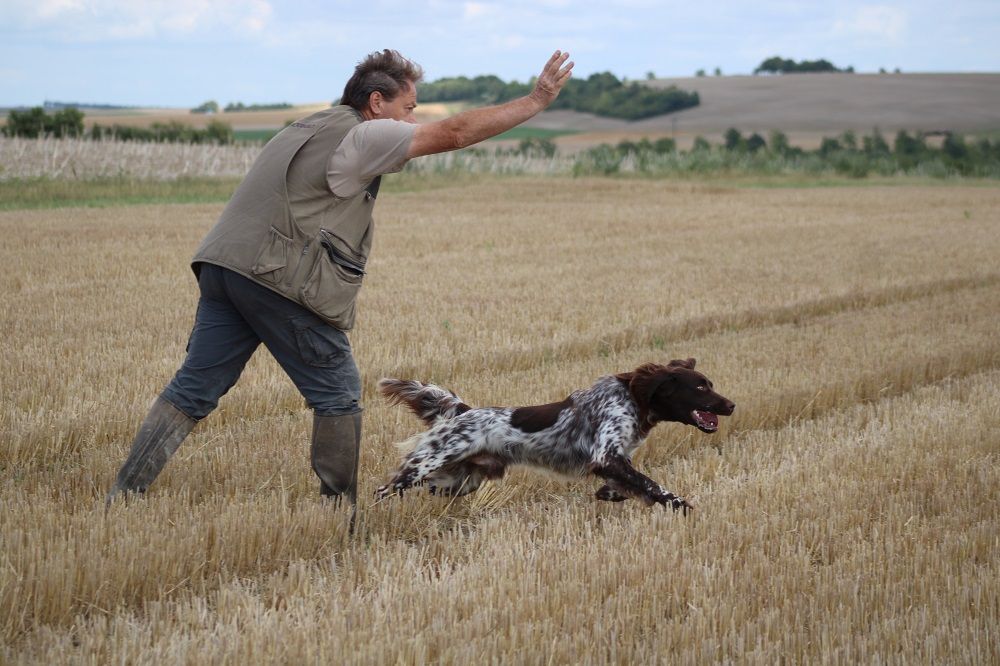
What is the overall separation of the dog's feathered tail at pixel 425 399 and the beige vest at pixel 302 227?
0.85m

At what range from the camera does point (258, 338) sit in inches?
212

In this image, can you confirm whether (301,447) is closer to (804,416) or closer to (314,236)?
(314,236)

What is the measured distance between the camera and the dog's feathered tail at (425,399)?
579cm

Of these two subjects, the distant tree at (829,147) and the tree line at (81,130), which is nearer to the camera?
the tree line at (81,130)

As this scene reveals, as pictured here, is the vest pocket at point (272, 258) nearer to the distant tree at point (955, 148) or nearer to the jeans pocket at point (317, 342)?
the jeans pocket at point (317, 342)

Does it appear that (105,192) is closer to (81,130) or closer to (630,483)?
(81,130)

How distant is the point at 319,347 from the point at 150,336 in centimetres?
527

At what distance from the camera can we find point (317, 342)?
197 inches

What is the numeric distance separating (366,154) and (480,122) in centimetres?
53

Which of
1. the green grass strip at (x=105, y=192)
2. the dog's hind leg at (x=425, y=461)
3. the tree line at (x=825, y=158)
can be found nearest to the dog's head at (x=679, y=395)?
the dog's hind leg at (x=425, y=461)

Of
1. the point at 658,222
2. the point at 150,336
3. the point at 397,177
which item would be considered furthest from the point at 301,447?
the point at 397,177

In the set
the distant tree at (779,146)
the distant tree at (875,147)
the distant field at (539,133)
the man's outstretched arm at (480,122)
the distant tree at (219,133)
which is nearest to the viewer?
the man's outstretched arm at (480,122)

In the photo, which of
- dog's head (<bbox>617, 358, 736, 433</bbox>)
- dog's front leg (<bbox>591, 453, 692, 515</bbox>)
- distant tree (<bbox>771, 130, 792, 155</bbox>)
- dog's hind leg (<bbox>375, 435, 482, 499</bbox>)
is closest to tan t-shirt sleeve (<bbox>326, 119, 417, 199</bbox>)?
dog's hind leg (<bbox>375, 435, 482, 499</bbox>)

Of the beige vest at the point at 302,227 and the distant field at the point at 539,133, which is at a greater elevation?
the distant field at the point at 539,133
